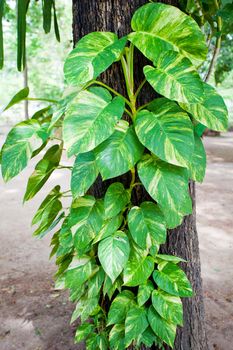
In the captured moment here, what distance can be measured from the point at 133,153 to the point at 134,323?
557mm

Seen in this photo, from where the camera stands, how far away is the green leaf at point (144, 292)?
104 cm

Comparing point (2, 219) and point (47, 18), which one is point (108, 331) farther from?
point (2, 219)

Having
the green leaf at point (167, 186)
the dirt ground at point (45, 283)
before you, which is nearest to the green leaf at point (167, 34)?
the green leaf at point (167, 186)

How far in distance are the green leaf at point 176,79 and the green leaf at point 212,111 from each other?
8cm

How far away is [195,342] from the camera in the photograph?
1.34m

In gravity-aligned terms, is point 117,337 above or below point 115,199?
below

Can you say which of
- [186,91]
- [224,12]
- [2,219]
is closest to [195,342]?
[186,91]

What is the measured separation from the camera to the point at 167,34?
32.7 inches

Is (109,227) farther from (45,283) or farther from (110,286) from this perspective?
(45,283)

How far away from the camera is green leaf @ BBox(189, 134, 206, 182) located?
3.02ft

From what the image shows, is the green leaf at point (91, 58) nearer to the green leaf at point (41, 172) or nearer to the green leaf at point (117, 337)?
the green leaf at point (41, 172)

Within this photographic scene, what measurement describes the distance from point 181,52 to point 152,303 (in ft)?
2.44

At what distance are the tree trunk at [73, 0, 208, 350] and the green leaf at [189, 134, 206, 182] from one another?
0.20 metres

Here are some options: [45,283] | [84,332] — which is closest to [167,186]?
[84,332]
